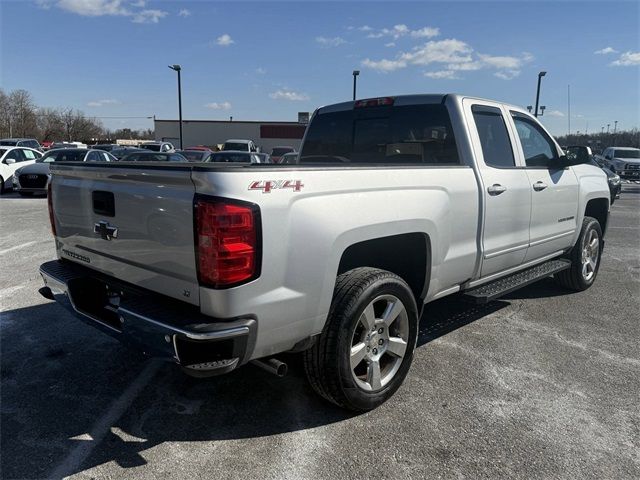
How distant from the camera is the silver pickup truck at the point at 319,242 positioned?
2.42 m

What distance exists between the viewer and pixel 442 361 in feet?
13.1

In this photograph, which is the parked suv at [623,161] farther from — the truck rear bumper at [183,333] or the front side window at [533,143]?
the truck rear bumper at [183,333]

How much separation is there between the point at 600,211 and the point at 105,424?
6.12m

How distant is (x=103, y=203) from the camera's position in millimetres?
2982

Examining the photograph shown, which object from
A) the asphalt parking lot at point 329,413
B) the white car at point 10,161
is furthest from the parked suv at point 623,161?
the white car at point 10,161

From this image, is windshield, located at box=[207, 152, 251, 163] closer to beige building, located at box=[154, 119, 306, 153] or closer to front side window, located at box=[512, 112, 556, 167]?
front side window, located at box=[512, 112, 556, 167]

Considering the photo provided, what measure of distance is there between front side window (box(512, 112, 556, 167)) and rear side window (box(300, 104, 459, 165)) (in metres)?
1.04

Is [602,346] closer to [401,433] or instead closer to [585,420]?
[585,420]

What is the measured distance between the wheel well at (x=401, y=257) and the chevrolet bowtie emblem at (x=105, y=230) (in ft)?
4.62

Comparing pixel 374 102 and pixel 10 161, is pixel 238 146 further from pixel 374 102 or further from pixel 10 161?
pixel 374 102

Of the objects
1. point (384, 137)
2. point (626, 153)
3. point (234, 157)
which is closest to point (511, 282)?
point (384, 137)

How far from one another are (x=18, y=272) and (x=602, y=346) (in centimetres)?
672

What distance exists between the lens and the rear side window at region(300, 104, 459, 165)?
4.13 m

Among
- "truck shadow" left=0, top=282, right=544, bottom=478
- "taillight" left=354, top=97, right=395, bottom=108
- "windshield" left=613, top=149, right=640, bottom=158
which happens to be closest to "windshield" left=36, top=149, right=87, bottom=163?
"truck shadow" left=0, top=282, right=544, bottom=478
